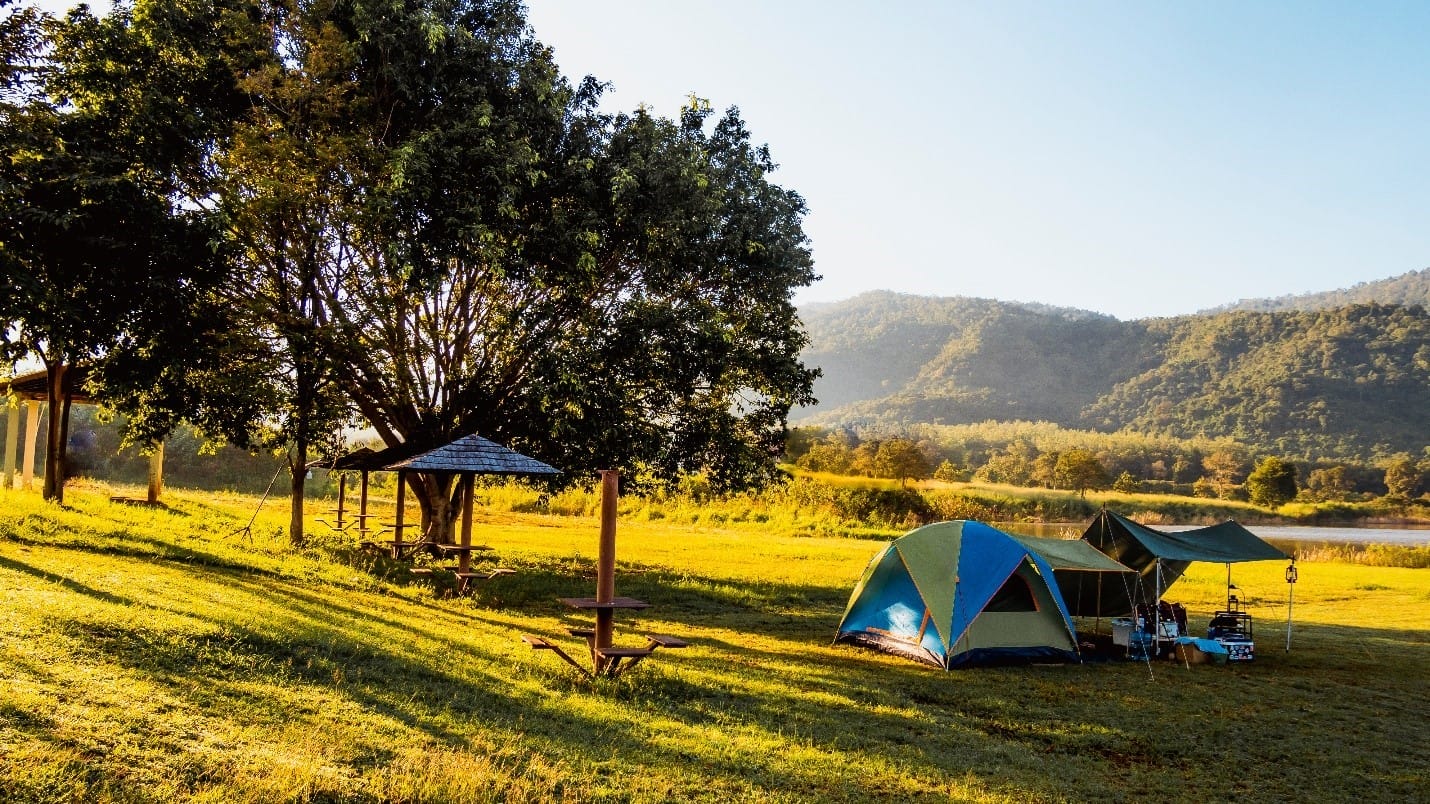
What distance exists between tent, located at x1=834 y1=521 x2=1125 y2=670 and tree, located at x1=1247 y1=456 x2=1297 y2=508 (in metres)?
51.4

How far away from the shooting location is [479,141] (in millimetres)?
14992

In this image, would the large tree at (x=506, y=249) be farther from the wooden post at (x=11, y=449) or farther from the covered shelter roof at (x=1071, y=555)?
the wooden post at (x=11, y=449)

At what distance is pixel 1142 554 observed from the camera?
48.2 ft

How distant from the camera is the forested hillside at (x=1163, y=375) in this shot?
315ft

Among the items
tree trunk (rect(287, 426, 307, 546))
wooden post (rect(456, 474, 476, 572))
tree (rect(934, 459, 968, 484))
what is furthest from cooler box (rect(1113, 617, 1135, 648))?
tree (rect(934, 459, 968, 484))

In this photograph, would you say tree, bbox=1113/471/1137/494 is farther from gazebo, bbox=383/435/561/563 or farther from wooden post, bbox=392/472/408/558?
gazebo, bbox=383/435/561/563

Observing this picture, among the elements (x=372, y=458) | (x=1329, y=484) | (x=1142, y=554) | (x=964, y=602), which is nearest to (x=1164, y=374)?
(x=1329, y=484)

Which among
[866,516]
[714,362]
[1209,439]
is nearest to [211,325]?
[714,362]

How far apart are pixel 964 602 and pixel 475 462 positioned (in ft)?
22.9

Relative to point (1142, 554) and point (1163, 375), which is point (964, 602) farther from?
point (1163, 375)

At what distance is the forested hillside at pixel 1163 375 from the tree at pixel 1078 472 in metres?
46.5

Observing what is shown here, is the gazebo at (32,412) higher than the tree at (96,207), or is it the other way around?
the tree at (96,207)

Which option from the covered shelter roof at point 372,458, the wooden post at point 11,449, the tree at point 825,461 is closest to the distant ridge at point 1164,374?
the tree at point 825,461

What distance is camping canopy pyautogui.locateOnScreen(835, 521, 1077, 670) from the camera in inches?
464
